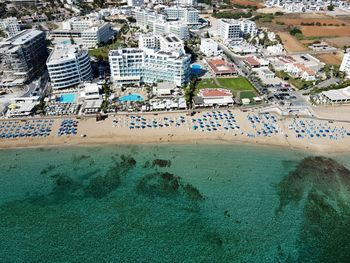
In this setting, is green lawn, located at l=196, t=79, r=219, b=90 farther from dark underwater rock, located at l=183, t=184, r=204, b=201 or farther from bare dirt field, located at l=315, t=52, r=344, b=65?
bare dirt field, located at l=315, t=52, r=344, b=65

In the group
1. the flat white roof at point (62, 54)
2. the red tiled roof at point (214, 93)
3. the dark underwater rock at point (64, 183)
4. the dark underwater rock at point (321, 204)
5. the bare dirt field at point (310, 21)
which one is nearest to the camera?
the dark underwater rock at point (321, 204)

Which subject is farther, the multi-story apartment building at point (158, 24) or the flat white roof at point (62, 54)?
the multi-story apartment building at point (158, 24)

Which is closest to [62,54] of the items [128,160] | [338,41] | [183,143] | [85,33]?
[85,33]

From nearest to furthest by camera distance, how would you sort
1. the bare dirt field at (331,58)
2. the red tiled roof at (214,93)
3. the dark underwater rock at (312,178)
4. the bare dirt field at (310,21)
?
the dark underwater rock at (312,178)
the red tiled roof at (214,93)
the bare dirt field at (331,58)
the bare dirt field at (310,21)

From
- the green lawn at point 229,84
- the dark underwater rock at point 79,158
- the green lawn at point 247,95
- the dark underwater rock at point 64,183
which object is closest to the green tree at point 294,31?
the green lawn at point 229,84

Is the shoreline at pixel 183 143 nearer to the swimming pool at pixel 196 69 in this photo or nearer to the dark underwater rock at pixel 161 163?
the dark underwater rock at pixel 161 163

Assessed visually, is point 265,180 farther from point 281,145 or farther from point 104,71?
point 104,71
